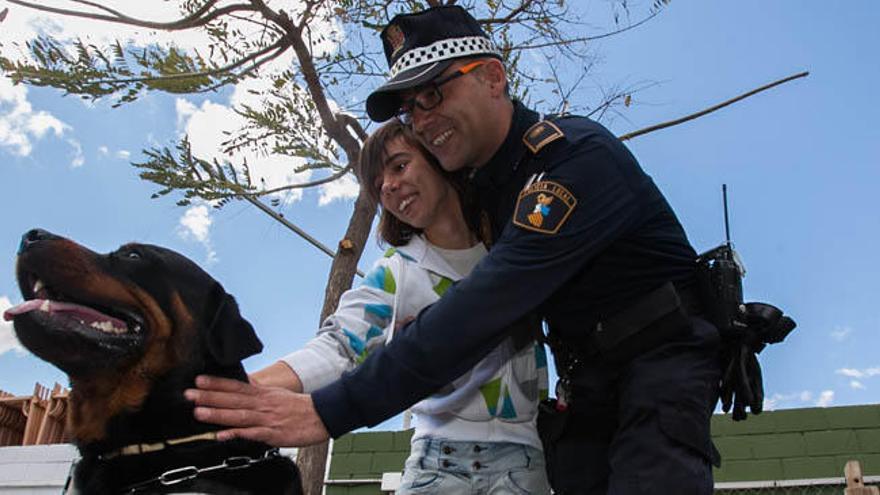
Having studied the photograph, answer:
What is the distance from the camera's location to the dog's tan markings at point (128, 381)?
86.7 inches

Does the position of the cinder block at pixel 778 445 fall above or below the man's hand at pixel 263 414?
above

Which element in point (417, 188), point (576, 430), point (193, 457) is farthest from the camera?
point (417, 188)

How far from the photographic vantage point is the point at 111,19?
6703 millimetres

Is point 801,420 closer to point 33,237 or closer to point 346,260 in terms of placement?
point 346,260

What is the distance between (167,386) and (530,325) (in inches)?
44.4

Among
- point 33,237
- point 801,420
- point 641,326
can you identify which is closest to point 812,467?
point 801,420

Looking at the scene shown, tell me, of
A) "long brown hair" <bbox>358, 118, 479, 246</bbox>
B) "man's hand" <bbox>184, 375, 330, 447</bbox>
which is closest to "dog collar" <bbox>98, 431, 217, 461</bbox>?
"man's hand" <bbox>184, 375, 330, 447</bbox>

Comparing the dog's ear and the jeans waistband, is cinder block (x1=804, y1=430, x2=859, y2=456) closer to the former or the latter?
the jeans waistband

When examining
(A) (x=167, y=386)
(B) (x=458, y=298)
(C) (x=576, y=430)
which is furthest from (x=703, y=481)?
(A) (x=167, y=386)

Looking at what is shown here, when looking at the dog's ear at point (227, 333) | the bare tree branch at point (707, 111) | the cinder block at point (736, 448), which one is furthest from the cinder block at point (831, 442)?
the dog's ear at point (227, 333)

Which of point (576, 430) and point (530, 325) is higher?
point (530, 325)

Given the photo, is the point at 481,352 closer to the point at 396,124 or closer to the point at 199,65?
the point at 396,124

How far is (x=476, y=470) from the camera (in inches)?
93.4

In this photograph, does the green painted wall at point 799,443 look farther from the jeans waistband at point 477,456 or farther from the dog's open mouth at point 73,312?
the dog's open mouth at point 73,312
